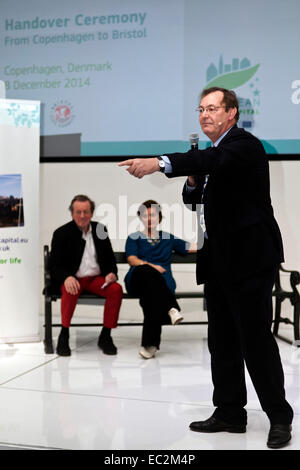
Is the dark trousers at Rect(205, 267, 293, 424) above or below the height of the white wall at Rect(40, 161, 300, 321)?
below

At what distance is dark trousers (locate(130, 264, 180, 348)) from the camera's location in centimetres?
405

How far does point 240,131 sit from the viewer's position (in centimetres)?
240

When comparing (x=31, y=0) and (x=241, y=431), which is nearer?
(x=241, y=431)

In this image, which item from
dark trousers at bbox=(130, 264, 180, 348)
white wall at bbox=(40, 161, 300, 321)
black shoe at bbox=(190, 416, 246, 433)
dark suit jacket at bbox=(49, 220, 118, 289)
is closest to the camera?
black shoe at bbox=(190, 416, 246, 433)

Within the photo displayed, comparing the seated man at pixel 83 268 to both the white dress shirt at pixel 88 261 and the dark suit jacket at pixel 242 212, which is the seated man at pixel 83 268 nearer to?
the white dress shirt at pixel 88 261

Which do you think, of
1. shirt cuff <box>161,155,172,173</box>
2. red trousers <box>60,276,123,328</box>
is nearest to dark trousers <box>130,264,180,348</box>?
red trousers <box>60,276,123,328</box>

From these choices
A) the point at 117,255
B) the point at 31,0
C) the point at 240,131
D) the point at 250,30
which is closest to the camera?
the point at 240,131

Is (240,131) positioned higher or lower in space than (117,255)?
higher

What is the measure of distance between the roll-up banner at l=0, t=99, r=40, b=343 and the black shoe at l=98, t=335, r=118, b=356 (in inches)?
26.9

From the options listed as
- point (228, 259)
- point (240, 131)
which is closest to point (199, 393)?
point (228, 259)

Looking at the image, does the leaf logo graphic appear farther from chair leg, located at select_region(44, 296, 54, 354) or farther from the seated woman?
chair leg, located at select_region(44, 296, 54, 354)

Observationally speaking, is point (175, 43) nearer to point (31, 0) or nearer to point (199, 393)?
point (31, 0)

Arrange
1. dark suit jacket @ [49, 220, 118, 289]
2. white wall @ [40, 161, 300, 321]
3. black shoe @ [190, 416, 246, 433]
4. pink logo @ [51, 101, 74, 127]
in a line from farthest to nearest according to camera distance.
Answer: pink logo @ [51, 101, 74, 127] < white wall @ [40, 161, 300, 321] < dark suit jacket @ [49, 220, 118, 289] < black shoe @ [190, 416, 246, 433]

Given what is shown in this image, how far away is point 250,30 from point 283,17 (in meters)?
0.32
